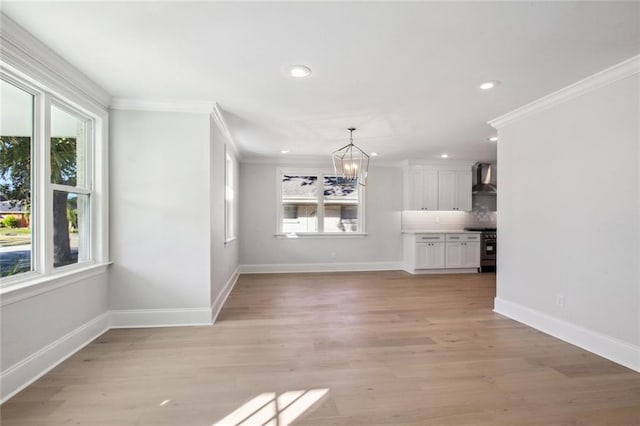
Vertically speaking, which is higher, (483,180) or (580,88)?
(580,88)

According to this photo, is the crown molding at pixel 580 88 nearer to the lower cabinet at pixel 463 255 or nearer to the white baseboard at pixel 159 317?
the lower cabinet at pixel 463 255

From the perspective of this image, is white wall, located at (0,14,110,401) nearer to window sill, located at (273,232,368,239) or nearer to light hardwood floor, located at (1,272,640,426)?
light hardwood floor, located at (1,272,640,426)

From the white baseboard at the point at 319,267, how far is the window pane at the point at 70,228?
3.62 meters

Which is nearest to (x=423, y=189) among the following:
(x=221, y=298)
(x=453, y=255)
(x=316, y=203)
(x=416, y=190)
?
(x=416, y=190)

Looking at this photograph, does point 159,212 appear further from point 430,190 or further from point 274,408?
point 430,190

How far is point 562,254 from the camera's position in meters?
3.08

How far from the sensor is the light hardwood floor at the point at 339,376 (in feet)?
6.25

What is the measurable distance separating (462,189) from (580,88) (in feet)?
13.8

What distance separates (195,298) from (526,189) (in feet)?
12.8

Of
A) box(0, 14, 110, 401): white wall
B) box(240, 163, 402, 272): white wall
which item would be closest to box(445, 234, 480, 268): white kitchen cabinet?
box(240, 163, 402, 272): white wall

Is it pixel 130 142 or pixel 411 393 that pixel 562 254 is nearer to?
pixel 411 393

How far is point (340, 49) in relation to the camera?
223 centimetres

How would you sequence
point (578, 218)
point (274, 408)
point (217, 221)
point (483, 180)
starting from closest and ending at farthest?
point (274, 408)
point (578, 218)
point (217, 221)
point (483, 180)

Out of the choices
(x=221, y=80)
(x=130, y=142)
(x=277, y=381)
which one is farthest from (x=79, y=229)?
(x=277, y=381)
